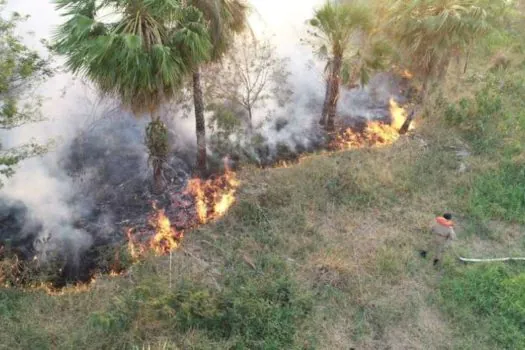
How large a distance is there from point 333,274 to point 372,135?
567cm

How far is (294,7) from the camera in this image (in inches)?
554

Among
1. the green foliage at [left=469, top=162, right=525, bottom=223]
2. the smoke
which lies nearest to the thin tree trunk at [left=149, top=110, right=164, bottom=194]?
the smoke

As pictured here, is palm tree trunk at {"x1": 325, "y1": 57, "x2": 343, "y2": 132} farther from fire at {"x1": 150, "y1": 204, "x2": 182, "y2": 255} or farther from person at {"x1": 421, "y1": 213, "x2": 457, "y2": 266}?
fire at {"x1": 150, "y1": 204, "x2": 182, "y2": 255}

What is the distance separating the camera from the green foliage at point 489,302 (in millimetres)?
7088

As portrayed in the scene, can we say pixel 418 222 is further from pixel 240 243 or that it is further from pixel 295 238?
pixel 240 243

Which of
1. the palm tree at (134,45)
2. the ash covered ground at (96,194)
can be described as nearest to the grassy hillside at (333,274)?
the ash covered ground at (96,194)

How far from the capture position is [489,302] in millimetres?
7480

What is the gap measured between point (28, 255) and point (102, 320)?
12.1 feet

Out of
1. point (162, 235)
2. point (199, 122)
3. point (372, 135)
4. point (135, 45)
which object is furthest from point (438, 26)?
point (162, 235)

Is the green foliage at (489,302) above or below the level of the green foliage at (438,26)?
below

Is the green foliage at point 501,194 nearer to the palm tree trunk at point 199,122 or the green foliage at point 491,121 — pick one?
the green foliage at point 491,121

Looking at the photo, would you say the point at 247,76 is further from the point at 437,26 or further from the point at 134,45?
the point at 134,45

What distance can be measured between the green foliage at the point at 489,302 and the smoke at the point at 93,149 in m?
5.50

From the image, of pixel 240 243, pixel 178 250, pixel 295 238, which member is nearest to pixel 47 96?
pixel 178 250
